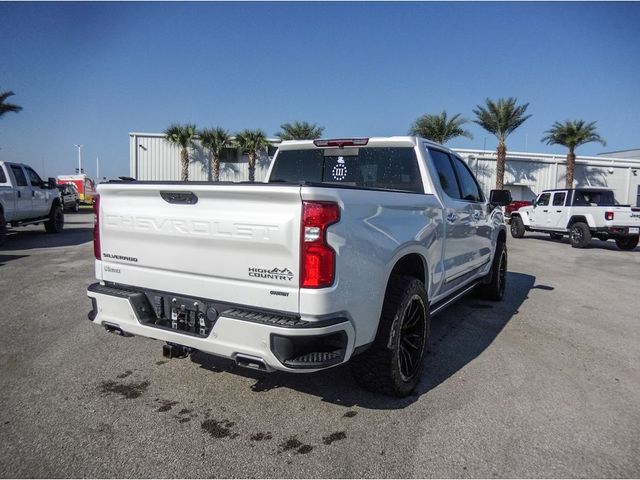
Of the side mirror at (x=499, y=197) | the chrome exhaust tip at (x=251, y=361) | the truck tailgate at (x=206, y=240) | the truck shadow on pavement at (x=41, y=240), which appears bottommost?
the truck shadow on pavement at (x=41, y=240)

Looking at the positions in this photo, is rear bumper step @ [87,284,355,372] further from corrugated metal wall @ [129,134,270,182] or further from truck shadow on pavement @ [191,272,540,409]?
corrugated metal wall @ [129,134,270,182]

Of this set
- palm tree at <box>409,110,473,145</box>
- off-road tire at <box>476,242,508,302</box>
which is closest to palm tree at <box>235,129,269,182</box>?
palm tree at <box>409,110,473,145</box>

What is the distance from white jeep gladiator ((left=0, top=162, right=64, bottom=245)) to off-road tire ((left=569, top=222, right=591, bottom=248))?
16.1m

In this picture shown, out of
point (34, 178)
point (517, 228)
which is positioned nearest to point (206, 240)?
point (34, 178)

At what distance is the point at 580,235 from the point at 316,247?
14534mm

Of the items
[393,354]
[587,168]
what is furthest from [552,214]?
[587,168]

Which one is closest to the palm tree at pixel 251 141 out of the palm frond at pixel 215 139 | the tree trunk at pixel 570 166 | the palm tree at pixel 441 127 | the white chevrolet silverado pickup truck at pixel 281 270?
the palm frond at pixel 215 139

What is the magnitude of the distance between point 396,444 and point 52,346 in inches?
130

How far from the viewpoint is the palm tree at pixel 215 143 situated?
31.9 metres

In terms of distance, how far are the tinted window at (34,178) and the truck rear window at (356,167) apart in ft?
35.4

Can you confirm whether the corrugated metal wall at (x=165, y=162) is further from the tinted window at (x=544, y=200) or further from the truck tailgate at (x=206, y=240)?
the truck tailgate at (x=206, y=240)

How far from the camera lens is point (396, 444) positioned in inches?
102

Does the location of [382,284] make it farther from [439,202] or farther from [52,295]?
[52,295]

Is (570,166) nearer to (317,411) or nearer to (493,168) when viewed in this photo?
(493,168)
